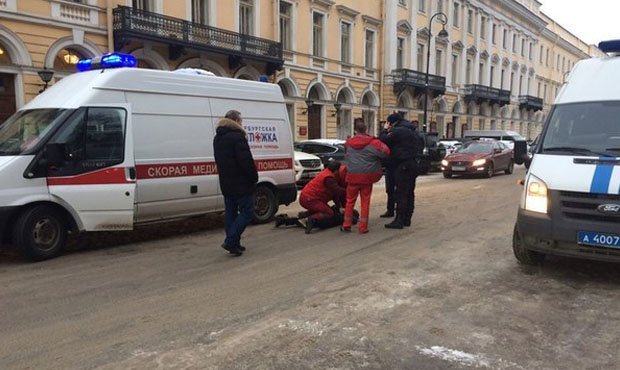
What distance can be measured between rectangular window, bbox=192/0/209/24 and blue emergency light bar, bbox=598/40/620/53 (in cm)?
1972

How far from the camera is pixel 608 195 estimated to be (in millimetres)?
5023

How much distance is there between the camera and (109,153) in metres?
7.09

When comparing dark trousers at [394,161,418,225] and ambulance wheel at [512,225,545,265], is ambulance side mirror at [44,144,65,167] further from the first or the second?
ambulance wheel at [512,225,545,265]

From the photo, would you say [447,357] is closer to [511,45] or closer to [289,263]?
[289,263]

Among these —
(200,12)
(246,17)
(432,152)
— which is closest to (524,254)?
(432,152)

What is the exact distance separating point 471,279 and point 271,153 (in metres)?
4.70

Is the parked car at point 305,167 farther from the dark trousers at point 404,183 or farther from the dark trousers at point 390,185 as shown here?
the dark trousers at point 404,183

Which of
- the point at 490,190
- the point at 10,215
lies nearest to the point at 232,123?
the point at 10,215

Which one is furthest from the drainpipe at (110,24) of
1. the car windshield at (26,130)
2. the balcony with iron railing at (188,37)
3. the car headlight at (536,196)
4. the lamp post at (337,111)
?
the car headlight at (536,196)

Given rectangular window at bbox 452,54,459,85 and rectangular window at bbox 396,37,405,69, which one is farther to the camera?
rectangular window at bbox 452,54,459,85

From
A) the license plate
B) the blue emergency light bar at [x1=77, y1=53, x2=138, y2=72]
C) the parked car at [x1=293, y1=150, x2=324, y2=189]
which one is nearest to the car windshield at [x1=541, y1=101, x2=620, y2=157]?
the license plate

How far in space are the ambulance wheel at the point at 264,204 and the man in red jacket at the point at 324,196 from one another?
0.95 m

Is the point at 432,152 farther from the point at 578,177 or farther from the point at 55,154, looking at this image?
the point at 55,154

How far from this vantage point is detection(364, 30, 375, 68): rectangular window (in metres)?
35.0
